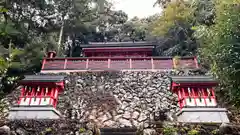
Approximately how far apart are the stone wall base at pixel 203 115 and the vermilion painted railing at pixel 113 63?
569cm

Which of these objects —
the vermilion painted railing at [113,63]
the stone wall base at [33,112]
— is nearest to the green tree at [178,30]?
the vermilion painted railing at [113,63]

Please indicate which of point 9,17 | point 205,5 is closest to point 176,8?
point 205,5

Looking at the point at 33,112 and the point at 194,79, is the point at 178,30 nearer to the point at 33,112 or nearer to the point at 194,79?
the point at 194,79

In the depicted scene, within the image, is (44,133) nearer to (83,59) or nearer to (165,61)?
(83,59)

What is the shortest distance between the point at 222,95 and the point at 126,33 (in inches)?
622

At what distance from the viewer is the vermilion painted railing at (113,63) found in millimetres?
13047

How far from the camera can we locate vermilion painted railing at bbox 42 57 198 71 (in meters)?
13.0

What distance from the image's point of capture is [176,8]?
1652 centimetres

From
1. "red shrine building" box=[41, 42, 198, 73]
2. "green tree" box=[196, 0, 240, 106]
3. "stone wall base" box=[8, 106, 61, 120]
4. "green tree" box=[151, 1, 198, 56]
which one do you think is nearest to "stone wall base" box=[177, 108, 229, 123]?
"green tree" box=[196, 0, 240, 106]

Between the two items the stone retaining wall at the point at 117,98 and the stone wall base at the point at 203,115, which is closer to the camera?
the stone wall base at the point at 203,115

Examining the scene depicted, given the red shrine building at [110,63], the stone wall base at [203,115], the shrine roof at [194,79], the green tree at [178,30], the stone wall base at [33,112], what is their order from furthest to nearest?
the green tree at [178,30], the red shrine building at [110,63], the shrine roof at [194,79], the stone wall base at [33,112], the stone wall base at [203,115]

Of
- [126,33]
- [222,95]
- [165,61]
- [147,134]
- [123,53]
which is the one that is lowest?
[147,134]

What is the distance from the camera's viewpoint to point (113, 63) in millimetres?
13461

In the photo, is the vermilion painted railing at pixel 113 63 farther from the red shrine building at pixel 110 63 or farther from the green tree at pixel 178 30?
the green tree at pixel 178 30
